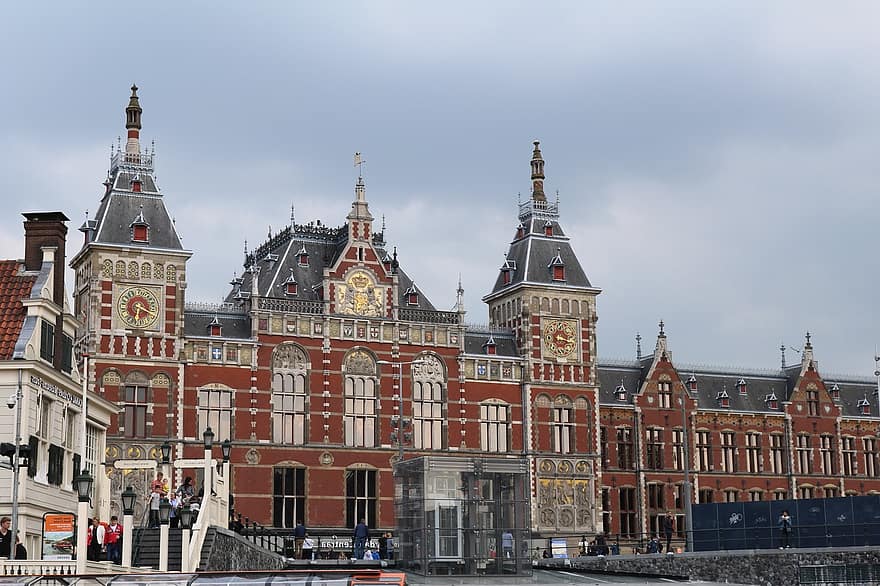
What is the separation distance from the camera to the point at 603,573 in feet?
135

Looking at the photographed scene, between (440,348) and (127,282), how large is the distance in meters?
15.1

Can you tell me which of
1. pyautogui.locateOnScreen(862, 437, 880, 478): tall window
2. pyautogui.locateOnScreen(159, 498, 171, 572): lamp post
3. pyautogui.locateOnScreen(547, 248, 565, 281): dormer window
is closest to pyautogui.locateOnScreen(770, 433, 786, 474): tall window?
pyautogui.locateOnScreen(862, 437, 880, 478): tall window

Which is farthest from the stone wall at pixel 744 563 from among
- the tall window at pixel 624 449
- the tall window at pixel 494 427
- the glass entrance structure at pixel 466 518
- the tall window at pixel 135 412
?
the tall window at pixel 624 449

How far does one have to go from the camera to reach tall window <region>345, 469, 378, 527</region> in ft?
201

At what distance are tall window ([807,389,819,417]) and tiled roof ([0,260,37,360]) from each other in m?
53.0

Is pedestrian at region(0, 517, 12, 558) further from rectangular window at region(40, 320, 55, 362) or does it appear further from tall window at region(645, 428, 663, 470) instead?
tall window at region(645, 428, 663, 470)

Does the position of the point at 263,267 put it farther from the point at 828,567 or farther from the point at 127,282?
the point at 828,567

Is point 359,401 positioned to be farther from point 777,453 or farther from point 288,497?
point 777,453

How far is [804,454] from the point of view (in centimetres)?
7769


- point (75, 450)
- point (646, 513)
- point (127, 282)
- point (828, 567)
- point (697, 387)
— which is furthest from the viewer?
point (697, 387)

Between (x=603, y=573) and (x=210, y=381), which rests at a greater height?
(x=210, y=381)

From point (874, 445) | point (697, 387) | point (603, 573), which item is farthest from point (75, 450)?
point (874, 445)

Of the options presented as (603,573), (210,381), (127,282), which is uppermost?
(127,282)

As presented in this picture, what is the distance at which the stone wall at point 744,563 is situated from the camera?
4266 centimetres
